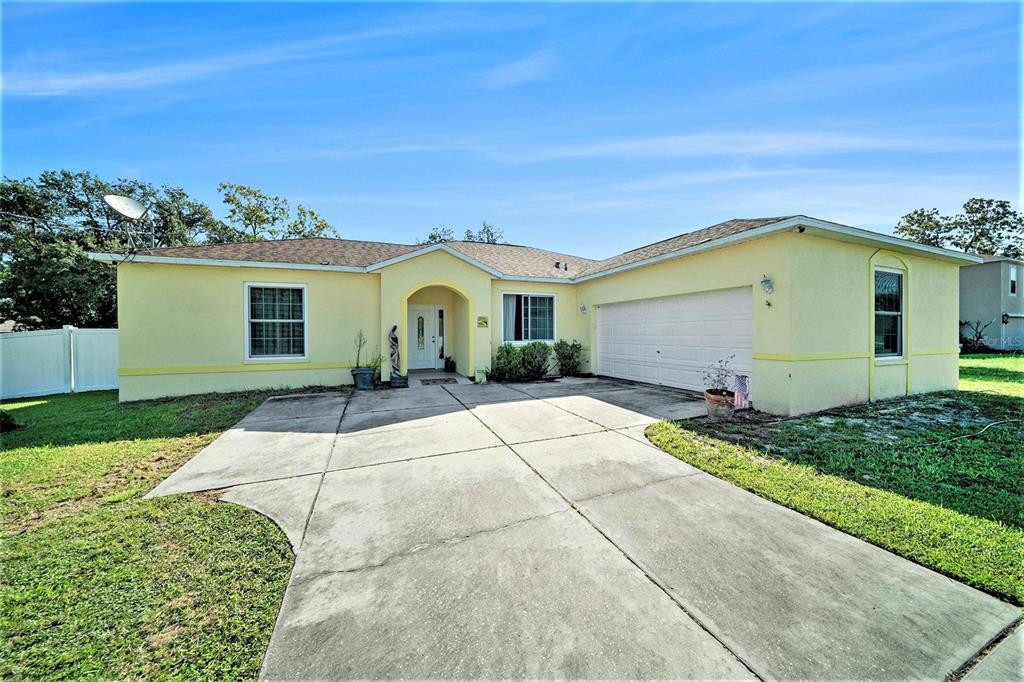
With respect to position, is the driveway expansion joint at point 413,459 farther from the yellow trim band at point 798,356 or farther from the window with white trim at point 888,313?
the window with white trim at point 888,313

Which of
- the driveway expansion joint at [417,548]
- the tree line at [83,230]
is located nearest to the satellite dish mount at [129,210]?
the tree line at [83,230]

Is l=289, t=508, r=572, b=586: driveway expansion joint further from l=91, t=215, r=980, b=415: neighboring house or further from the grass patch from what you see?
the grass patch

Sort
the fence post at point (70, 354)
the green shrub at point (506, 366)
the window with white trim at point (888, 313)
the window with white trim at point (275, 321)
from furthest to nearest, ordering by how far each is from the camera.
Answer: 1. the green shrub at point (506, 366)
2. the fence post at point (70, 354)
3. the window with white trim at point (275, 321)
4. the window with white trim at point (888, 313)

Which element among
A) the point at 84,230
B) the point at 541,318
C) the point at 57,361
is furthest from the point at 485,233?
the point at 57,361

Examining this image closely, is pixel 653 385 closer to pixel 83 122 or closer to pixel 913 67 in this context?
pixel 913 67

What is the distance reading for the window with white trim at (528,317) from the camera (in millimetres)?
12977

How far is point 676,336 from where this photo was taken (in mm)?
9875

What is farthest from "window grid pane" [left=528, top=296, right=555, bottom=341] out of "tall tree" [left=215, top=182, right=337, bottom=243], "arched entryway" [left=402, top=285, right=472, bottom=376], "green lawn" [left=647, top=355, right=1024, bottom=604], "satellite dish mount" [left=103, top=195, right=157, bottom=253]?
"tall tree" [left=215, top=182, right=337, bottom=243]

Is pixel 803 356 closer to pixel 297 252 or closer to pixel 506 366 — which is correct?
pixel 506 366

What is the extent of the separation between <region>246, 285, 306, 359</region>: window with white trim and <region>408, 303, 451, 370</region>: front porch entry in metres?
4.10

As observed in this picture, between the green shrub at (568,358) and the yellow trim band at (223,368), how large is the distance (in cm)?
665

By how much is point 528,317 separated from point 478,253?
166 inches

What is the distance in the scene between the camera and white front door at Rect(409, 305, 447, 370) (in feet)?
46.9

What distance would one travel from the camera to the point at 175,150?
416 inches
